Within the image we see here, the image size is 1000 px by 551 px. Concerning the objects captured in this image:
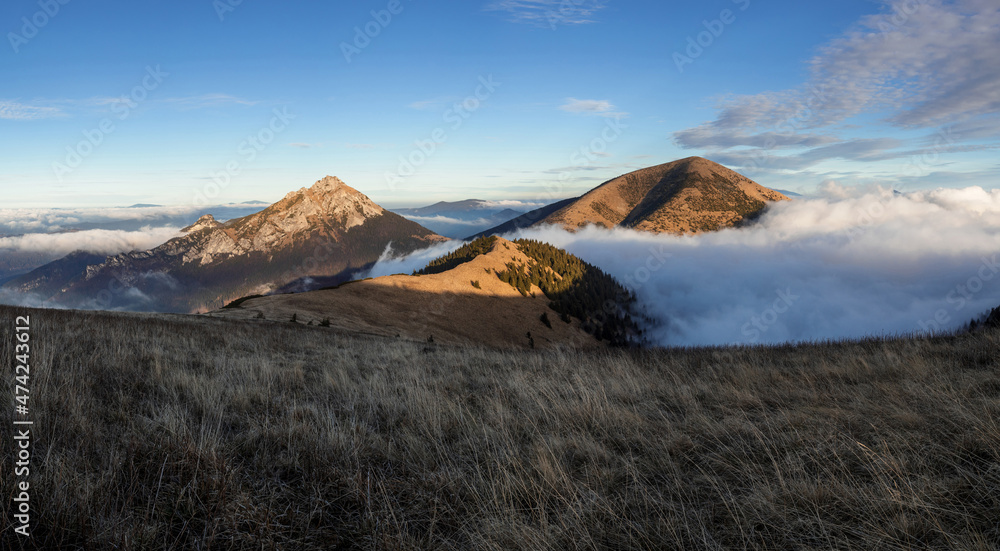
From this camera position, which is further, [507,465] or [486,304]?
[486,304]

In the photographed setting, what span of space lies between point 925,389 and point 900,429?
2.07 m

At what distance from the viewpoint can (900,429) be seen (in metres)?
4.05

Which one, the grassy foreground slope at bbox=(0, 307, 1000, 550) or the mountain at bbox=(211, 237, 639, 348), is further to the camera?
the mountain at bbox=(211, 237, 639, 348)

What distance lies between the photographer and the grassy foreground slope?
2564mm

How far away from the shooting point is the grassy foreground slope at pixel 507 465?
256 cm

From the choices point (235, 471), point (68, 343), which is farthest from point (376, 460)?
point (68, 343)

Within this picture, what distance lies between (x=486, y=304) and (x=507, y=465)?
73.0 metres

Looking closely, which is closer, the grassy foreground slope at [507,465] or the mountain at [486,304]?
the grassy foreground slope at [507,465]

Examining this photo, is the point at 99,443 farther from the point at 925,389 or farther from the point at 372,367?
the point at 925,389

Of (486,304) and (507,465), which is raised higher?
(507,465)

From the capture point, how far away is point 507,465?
3.61 meters

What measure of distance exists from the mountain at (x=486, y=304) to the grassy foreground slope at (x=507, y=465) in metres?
18.2

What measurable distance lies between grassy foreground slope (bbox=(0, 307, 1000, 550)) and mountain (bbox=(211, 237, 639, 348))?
18232 millimetres

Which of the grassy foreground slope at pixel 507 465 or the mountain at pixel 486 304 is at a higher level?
the grassy foreground slope at pixel 507 465
